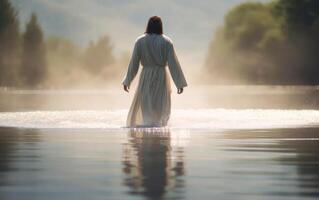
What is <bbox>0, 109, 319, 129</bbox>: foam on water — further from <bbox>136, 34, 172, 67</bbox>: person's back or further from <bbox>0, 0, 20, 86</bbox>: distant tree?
<bbox>0, 0, 20, 86</bbox>: distant tree

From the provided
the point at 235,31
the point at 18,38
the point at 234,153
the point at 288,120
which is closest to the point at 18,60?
the point at 18,38

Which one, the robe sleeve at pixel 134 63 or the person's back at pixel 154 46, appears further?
the robe sleeve at pixel 134 63

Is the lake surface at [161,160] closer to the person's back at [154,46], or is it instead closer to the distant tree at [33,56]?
the person's back at [154,46]

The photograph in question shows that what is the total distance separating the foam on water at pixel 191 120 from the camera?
2333 centimetres

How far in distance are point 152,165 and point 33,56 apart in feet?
382

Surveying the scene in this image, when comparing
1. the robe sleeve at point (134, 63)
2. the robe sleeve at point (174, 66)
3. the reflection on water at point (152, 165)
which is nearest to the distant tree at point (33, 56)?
the robe sleeve at point (134, 63)

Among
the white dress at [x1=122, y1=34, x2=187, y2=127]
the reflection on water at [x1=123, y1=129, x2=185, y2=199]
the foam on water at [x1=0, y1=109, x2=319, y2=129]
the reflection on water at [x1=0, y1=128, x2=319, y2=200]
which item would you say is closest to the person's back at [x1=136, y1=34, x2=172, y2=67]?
the white dress at [x1=122, y1=34, x2=187, y2=127]

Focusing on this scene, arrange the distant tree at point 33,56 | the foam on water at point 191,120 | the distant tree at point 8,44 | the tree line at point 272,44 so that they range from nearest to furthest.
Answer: the foam on water at point 191,120, the tree line at point 272,44, the distant tree at point 8,44, the distant tree at point 33,56

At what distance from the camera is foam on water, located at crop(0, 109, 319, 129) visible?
76.5 feet

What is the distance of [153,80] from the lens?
2256 cm

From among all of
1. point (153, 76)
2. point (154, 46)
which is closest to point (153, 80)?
point (153, 76)

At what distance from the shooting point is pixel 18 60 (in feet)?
424

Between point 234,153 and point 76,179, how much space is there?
12.8ft

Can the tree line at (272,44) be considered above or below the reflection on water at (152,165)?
above
